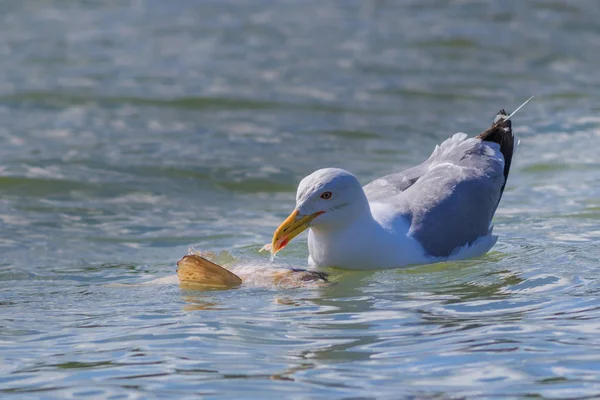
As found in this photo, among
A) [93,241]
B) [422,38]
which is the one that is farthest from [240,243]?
[422,38]

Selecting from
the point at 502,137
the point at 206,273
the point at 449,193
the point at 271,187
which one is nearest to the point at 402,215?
the point at 449,193

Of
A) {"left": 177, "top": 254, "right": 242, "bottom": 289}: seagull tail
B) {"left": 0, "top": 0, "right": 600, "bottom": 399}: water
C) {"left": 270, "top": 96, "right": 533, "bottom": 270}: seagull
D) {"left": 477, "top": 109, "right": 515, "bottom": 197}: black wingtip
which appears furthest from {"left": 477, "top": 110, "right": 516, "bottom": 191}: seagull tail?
{"left": 177, "top": 254, "right": 242, "bottom": 289}: seagull tail

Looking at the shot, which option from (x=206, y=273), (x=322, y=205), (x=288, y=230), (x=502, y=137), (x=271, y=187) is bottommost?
(x=206, y=273)

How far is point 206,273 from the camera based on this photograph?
24.5 ft

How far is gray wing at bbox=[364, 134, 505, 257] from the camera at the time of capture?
26.8ft

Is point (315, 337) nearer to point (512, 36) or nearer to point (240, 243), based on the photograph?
point (240, 243)

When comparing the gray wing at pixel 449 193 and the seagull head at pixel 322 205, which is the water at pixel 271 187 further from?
the seagull head at pixel 322 205

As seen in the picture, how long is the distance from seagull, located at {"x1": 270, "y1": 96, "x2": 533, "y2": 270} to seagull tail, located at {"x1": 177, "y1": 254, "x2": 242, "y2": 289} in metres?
0.37

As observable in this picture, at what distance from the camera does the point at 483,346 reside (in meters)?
5.83

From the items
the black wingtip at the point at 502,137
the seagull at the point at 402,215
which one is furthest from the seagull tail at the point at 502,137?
the seagull at the point at 402,215

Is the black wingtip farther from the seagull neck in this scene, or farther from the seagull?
the seagull neck

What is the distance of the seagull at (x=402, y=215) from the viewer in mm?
7797

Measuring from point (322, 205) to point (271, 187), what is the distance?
3998 millimetres

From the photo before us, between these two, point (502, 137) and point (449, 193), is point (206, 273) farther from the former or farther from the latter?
point (502, 137)
